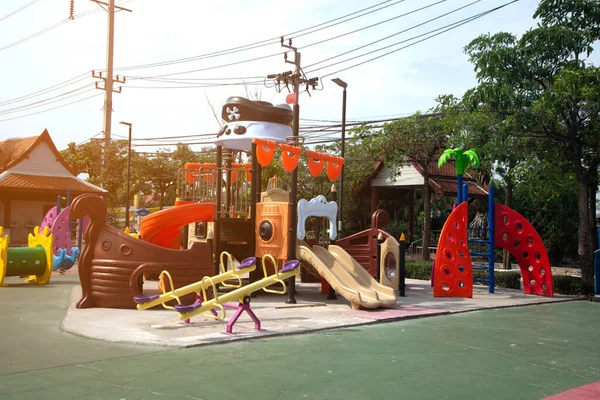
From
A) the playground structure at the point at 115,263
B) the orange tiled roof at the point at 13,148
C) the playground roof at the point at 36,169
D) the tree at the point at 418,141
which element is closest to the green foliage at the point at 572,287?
the tree at the point at 418,141

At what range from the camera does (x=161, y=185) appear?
46.6 meters

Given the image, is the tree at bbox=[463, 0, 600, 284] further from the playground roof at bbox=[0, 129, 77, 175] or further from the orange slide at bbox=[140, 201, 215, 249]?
the playground roof at bbox=[0, 129, 77, 175]

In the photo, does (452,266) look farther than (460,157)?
No

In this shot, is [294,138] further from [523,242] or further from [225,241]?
[523,242]

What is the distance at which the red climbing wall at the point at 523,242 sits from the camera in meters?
15.8

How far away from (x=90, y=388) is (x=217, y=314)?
4.89 metres

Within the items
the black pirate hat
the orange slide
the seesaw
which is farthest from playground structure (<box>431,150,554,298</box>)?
the seesaw

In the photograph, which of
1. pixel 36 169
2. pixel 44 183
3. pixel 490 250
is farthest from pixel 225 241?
pixel 36 169

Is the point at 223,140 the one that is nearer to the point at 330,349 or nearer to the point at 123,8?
the point at 330,349

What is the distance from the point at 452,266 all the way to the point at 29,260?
35.8 feet

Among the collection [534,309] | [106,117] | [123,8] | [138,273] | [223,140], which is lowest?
[534,309]

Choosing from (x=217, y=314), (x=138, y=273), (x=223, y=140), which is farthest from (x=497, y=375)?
(x=223, y=140)

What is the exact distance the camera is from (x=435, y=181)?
2836cm

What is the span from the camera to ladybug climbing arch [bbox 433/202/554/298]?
14609mm
